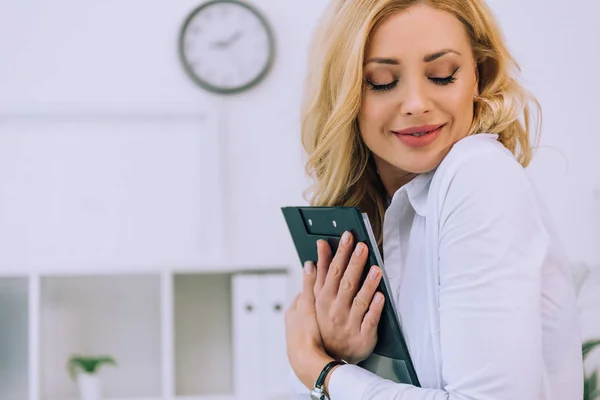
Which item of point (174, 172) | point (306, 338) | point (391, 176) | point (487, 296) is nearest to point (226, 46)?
point (174, 172)

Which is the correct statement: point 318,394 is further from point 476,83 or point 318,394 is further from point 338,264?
point 476,83

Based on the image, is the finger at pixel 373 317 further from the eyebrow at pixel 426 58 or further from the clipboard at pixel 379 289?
the eyebrow at pixel 426 58

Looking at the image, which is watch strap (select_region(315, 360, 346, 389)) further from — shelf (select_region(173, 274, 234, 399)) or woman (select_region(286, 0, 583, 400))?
shelf (select_region(173, 274, 234, 399))

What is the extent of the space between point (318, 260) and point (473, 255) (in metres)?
0.35

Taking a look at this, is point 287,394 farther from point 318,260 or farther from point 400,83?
point 400,83

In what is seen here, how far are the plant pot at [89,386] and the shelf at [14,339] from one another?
0.19 metres

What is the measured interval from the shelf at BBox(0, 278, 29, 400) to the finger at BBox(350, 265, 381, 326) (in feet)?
5.52

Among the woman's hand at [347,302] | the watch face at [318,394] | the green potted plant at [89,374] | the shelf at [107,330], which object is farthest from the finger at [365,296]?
the shelf at [107,330]

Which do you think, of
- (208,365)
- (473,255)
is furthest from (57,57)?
(473,255)

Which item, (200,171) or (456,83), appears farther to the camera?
(200,171)

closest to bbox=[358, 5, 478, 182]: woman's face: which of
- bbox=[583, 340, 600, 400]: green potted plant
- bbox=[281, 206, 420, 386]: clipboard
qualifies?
bbox=[281, 206, 420, 386]: clipboard

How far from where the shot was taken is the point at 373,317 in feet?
3.25

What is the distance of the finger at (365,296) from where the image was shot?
0.97m

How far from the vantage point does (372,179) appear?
1221 mm
